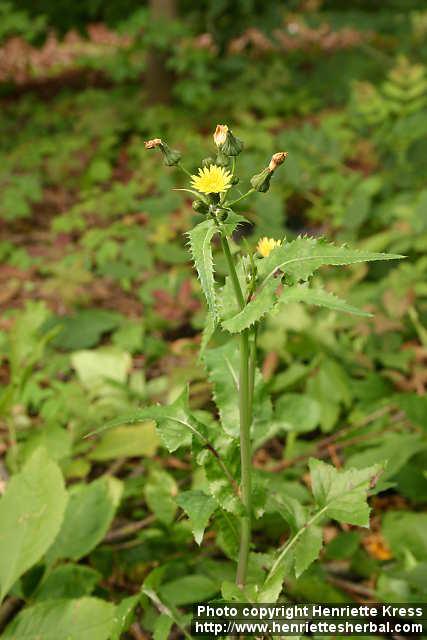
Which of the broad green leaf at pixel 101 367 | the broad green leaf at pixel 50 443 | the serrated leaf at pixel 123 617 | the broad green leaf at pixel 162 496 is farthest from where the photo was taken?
the broad green leaf at pixel 101 367

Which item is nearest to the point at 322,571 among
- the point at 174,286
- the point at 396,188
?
the point at 174,286

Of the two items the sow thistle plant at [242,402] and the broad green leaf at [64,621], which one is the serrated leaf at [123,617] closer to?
the broad green leaf at [64,621]

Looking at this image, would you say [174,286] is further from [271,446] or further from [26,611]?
[26,611]

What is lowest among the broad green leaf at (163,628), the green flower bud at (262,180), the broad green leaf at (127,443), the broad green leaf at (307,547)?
the broad green leaf at (163,628)

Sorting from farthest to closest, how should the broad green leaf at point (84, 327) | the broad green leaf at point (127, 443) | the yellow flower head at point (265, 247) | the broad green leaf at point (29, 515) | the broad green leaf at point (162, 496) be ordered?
1. the broad green leaf at point (84, 327)
2. the broad green leaf at point (127, 443)
3. the broad green leaf at point (162, 496)
4. the broad green leaf at point (29, 515)
5. the yellow flower head at point (265, 247)

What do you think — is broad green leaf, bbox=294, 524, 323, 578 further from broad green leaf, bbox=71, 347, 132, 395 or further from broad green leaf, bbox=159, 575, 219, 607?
broad green leaf, bbox=71, 347, 132, 395

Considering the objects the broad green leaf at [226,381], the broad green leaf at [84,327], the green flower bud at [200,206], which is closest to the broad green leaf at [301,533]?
the broad green leaf at [226,381]

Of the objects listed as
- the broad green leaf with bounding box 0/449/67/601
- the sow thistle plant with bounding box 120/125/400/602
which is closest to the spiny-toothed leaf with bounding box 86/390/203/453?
the sow thistle plant with bounding box 120/125/400/602
